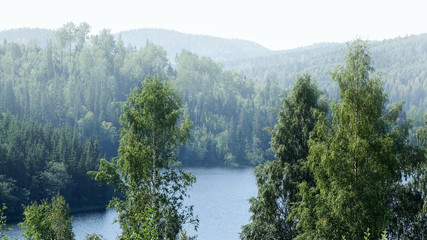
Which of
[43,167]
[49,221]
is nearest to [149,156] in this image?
[49,221]

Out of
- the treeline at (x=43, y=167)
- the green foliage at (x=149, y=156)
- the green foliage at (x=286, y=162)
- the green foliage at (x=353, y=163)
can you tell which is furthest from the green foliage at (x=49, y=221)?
the treeline at (x=43, y=167)

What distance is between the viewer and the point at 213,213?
307ft

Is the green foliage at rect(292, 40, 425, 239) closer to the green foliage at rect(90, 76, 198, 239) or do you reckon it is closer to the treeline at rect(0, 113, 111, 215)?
the green foliage at rect(90, 76, 198, 239)

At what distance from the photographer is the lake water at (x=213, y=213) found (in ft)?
257

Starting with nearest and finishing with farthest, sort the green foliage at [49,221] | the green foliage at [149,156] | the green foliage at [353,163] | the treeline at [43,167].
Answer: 1. the green foliage at [353,163]
2. the green foliage at [149,156]
3. the green foliage at [49,221]
4. the treeline at [43,167]

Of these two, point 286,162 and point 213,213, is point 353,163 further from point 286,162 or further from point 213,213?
point 213,213

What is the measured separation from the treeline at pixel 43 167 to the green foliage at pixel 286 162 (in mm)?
58687

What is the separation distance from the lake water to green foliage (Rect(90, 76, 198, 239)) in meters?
19.4

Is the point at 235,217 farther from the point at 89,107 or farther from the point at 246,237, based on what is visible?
the point at 89,107

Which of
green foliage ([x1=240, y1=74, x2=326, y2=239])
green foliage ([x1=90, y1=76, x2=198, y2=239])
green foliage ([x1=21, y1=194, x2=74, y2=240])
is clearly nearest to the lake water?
green foliage ([x1=21, y1=194, x2=74, y2=240])

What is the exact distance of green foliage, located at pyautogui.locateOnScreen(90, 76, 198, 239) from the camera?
35125 millimetres

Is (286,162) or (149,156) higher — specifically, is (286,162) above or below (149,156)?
below

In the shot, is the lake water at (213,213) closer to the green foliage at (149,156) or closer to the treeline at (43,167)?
the treeline at (43,167)

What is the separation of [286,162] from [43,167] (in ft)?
236
